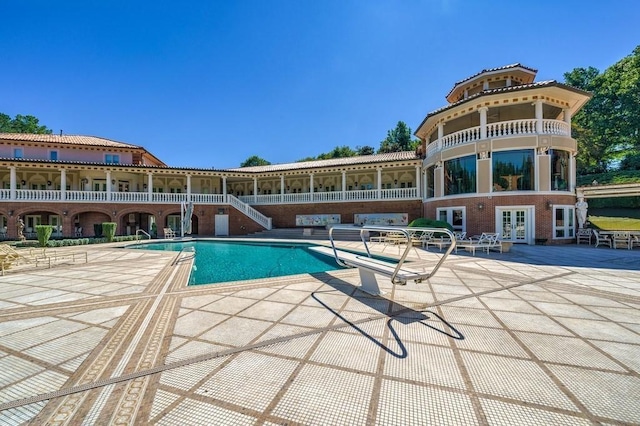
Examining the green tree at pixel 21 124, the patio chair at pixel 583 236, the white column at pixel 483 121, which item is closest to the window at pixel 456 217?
the white column at pixel 483 121

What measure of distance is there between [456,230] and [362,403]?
16965 mm

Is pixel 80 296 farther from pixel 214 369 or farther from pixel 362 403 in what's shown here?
pixel 362 403

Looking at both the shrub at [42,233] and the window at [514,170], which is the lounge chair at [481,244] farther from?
the shrub at [42,233]

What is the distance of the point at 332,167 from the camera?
23891 mm

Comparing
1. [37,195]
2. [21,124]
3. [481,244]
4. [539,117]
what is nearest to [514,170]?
[539,117]

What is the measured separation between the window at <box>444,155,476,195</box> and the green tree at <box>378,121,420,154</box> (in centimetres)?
3780

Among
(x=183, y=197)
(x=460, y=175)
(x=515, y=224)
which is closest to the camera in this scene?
(x=515, y=224)

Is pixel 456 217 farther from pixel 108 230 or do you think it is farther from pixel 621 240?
pixel 108 230

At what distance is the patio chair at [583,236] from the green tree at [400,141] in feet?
131

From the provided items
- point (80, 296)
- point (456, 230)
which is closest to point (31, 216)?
point (80, 296)

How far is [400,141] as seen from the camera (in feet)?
183

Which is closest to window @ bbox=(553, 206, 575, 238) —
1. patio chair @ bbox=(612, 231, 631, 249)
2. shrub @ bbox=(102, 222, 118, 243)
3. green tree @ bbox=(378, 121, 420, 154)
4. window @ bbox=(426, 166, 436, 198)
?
patio chair @ bbox=(612, 231, 631, 249)

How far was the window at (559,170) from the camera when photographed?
15469 millimetres

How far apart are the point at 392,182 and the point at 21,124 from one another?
6059 centimetres
